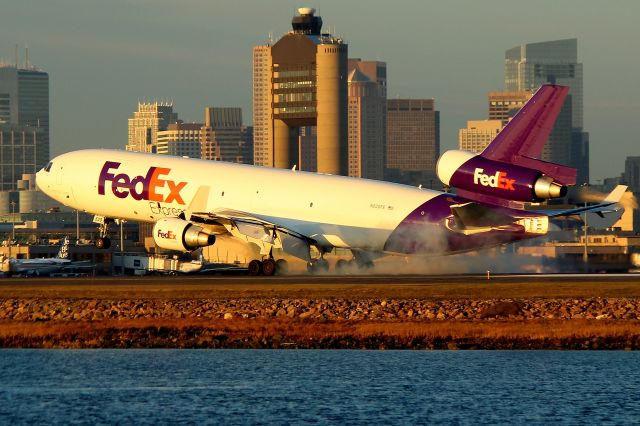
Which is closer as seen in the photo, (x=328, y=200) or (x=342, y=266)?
(x=328, y=200)

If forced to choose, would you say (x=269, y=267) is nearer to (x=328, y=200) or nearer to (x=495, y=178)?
(x=328, y=200)

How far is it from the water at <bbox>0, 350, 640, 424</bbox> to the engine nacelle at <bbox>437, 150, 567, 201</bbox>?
18.3 meters

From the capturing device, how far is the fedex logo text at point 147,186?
281 feet

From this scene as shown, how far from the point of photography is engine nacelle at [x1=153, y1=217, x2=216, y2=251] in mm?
81750

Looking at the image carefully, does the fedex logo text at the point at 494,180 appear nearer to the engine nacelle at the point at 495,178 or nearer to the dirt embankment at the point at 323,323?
the engine nacelle at the point at 495,178

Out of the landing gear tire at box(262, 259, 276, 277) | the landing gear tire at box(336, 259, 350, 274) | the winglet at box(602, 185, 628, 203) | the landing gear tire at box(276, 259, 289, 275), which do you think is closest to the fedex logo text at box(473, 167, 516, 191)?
the winglet at box(602, 185, 628, 203)

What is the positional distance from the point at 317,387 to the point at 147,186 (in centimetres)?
3908

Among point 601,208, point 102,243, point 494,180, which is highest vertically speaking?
point 494,180

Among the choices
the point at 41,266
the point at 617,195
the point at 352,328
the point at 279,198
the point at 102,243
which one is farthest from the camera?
the point at 41,266

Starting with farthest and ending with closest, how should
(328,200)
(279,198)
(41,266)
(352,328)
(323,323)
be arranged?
(41,266) → (279,198) → (328,200) → (323,323) → (352,328)

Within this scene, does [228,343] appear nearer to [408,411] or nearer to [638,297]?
[408,411]

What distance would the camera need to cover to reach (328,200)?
269ft

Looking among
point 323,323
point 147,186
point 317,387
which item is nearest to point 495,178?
point 323,323

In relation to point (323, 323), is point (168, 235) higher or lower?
higher
